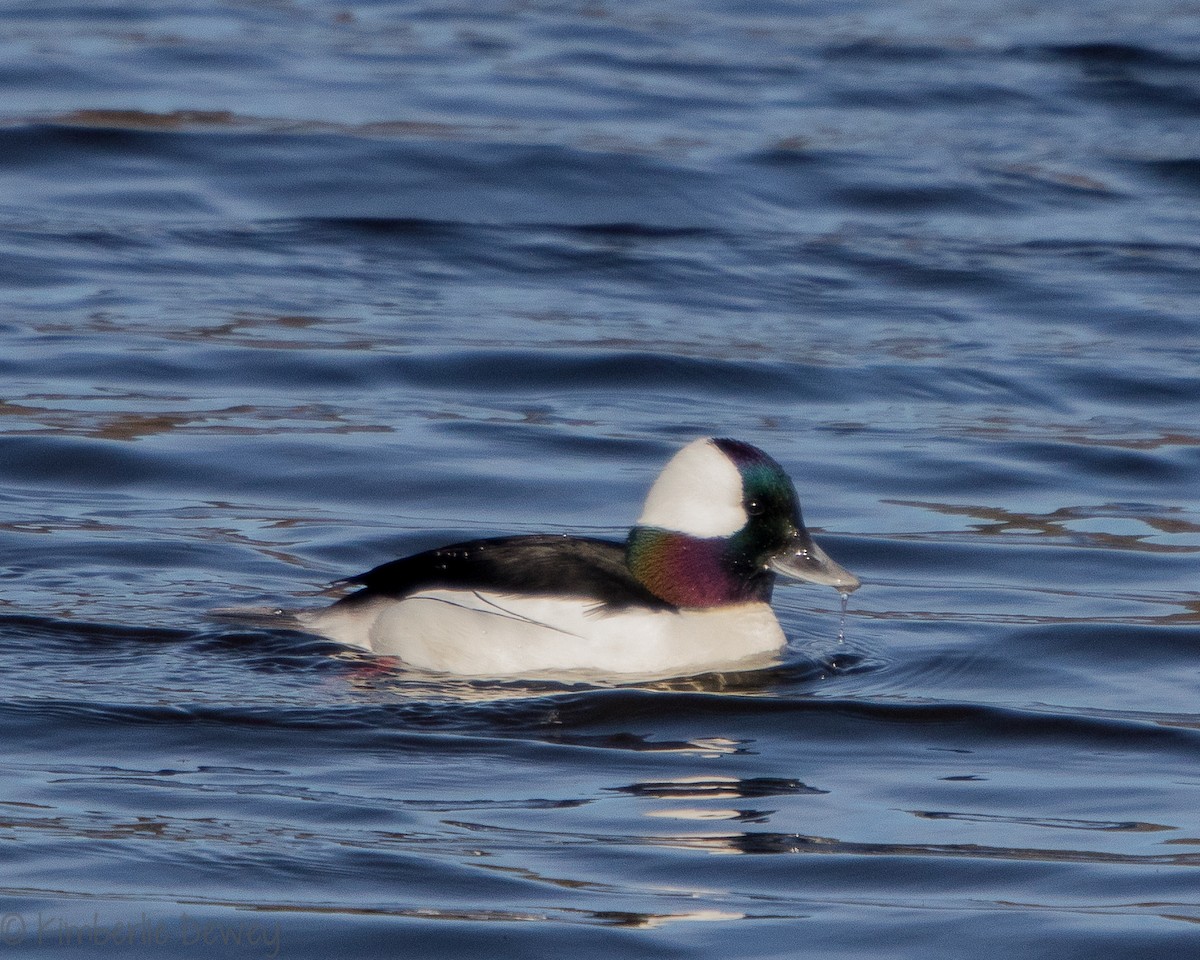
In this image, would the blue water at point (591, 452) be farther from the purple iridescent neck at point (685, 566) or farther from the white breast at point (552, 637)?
the purple iridescent neck at point (685, 566)

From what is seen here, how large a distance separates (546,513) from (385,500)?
688 millimetres

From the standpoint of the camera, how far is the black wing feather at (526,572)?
6.64 metres

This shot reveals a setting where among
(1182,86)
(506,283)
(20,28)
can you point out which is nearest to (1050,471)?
(506,283)

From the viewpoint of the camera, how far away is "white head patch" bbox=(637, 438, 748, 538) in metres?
6.79

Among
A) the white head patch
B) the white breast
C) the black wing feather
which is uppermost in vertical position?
the white head patch

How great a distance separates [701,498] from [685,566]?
0.22 m

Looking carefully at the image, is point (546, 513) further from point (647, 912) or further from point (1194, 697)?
point (647, 912)

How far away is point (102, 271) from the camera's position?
A: 1256cm

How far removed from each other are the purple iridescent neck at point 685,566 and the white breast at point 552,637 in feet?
0.22

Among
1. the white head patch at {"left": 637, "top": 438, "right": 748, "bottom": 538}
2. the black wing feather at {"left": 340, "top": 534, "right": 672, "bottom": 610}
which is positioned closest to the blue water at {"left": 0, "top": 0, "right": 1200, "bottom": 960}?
the black wing feather at {"left": 340, "top": 534, "right": 672, "bottom": 610}

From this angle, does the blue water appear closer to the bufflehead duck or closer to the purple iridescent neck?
the bufflehead duck

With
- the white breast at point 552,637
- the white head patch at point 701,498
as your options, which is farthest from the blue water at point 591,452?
the white head patch at point 701,498

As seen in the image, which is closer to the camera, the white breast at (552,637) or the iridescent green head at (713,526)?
the white breast at (552,637)

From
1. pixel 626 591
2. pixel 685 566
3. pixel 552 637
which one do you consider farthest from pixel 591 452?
pixel 552 637
